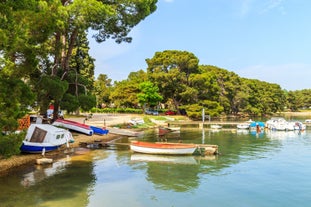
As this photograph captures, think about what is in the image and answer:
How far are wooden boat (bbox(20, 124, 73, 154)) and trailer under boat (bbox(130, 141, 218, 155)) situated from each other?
306 inches

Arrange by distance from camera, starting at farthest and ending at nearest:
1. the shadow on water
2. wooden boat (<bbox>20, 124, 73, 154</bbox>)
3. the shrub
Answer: wooden boat (<bbox>20, 124, 73, 154</bbox>), the shadow on water, the shrub

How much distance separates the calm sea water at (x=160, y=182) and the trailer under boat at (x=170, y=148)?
2.36 ft

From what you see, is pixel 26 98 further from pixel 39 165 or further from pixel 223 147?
pixel 223 147

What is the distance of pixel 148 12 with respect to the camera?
3375 cm

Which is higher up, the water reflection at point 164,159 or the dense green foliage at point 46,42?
the dense green foliage at point 46,42

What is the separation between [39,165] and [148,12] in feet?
69.4

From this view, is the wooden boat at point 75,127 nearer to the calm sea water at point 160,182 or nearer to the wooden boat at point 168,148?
the calm sea water at point 160,182

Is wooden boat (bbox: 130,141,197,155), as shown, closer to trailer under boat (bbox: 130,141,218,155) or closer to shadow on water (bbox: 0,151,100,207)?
trailer under boat (bbox: 130,141,218,155)

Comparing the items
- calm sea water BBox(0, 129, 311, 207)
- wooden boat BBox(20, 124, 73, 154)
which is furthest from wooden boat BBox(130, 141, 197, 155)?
wooden boat BBox(20, 124, 73, 154)

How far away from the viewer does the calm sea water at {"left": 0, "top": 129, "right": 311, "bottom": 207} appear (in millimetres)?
15781

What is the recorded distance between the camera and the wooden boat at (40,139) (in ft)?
78.4

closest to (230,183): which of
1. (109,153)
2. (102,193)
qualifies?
(102,193)

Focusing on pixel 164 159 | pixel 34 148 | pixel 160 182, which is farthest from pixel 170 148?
pixel 34 148

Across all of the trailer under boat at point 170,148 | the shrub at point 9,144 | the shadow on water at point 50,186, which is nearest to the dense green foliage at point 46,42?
the shrub at point 9,144
